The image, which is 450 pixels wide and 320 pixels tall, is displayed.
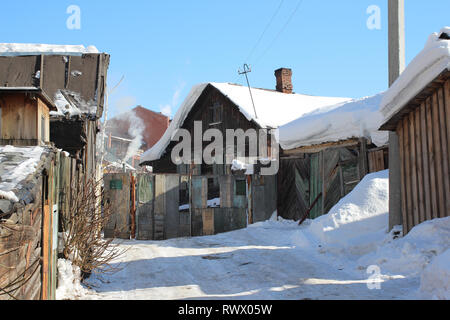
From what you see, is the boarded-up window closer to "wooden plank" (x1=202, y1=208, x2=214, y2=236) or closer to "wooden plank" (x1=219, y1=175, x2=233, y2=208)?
"wooden plank" (x1=219, y1=175, x2=233, y2=208)

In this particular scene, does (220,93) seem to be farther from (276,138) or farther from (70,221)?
(70,221)

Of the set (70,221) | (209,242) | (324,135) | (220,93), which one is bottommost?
(209,242)

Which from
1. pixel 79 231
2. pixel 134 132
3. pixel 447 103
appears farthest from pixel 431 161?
pixel 134 132

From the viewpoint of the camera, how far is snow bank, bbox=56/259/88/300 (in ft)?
18.3

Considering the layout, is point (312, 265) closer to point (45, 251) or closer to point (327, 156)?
point (45, 251)

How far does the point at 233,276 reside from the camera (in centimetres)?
700

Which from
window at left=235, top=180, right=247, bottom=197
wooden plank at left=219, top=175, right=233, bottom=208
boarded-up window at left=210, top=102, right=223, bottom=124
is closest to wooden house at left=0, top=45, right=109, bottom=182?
wooden plank at left=219, top=175, right=233, bottom=208

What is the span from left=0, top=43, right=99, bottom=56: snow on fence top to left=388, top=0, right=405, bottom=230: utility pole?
22.3 ft

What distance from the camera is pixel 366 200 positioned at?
A: 949 cm

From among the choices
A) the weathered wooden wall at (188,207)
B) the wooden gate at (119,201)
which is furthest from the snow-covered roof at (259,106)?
the wooden gate at (119,201)
